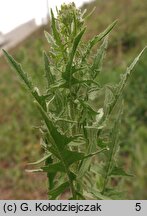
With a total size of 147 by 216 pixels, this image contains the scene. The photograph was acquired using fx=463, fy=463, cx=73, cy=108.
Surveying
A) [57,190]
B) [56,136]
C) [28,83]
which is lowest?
[57,190]

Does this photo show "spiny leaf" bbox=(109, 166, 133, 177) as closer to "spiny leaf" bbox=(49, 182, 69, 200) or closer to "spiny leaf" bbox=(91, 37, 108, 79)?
"spiny leaf" bbox=(49, 182, 69, 200)

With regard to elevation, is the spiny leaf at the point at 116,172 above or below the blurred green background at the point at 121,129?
below

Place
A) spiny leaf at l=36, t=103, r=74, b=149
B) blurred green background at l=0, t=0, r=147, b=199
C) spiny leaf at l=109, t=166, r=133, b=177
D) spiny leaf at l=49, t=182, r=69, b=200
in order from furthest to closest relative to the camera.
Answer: blurred green background at l=0, t=0, r=147, b=199 → spiny leaf at l=109, t=166, r=133, b=177 → spiny leaf at l=49, t=182, r=69, b=200 → spiny leaf at l=36, t=103, r=74, b=149

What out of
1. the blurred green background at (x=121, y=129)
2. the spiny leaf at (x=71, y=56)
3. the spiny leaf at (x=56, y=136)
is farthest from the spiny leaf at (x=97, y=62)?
the blurred green background at (x=121, y=129)

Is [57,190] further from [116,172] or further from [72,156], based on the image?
[116,172]

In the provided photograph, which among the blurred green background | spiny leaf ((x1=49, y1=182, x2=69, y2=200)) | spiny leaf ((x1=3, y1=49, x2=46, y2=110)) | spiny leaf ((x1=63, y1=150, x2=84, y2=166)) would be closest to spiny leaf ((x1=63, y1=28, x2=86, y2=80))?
spiny leaf ((x1=3, y1=49, x2=46, y2=110))

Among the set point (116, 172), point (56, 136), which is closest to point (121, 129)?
point (116, 172)

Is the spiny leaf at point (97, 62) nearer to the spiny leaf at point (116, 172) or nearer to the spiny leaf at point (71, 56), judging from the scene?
the spiny leaf at point (71, 56)

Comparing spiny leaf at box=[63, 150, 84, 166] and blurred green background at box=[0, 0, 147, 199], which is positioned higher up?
blurred green background at box=[0, 0, 147, 199]
